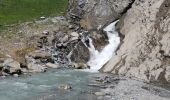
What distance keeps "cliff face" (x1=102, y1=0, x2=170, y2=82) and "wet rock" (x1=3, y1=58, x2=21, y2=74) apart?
927 cm

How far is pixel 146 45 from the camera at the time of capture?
146 ft

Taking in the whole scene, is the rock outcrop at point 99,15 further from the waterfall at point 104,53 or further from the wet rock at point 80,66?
the wet rock at point 80,66

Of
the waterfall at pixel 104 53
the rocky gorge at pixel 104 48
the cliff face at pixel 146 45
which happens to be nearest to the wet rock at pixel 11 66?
the rocky gorge at pixel 104 48

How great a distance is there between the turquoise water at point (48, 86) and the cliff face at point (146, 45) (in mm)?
4191

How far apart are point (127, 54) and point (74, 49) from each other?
7439mm

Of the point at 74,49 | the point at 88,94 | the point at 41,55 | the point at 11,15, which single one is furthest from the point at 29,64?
the point at 11,15

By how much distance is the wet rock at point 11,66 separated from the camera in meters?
43.4

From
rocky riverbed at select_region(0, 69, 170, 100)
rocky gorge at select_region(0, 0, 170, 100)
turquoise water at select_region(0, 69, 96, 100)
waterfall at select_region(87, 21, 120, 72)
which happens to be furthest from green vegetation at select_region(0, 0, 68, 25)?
rocky riverbed at select_region(0, 69, 170, 100)

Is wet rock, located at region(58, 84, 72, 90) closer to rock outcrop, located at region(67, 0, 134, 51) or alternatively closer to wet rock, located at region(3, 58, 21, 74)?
wet rock, located at region(3, 58, 21, 74)

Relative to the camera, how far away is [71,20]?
59.4 m

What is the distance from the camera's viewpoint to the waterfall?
47.8 m

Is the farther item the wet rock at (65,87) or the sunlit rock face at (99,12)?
the sunlit rock face at (99,12)

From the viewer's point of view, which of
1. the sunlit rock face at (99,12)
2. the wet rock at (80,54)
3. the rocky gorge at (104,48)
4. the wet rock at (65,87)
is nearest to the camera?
the wet rock at (65,87)

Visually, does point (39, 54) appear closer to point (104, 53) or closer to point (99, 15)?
point (104, 53)
